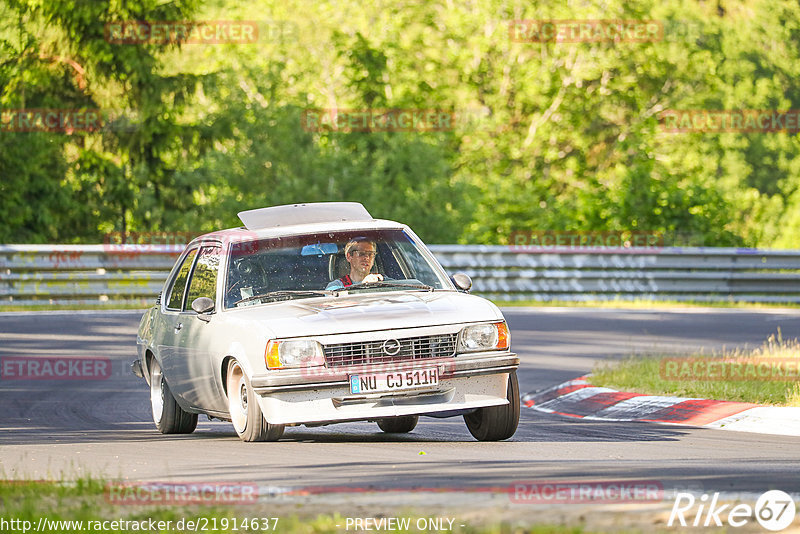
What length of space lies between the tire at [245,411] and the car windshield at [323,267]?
612 millimetres

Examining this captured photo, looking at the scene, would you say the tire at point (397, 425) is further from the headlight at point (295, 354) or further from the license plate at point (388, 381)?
the headlight at point (295, 354)

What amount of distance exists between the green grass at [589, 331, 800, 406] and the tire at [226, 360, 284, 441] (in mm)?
4459

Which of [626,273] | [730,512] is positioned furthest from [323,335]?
[626,273]

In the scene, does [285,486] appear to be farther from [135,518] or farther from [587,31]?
[587,31]

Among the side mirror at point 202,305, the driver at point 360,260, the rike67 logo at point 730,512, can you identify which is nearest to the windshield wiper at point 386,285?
the driver at point 360,260

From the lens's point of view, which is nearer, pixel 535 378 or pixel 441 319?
pixel 441 319

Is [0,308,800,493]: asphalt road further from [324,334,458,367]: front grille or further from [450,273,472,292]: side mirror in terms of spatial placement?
[450,273,472,292]: side mirror

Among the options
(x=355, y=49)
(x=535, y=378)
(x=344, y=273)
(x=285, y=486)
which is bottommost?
(x=535, y=378)

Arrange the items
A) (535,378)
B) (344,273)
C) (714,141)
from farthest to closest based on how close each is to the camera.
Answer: (714,141), (535,378), (344,273)

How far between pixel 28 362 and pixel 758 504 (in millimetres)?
11441

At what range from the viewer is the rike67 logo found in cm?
571

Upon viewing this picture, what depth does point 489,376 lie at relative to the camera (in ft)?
30.0

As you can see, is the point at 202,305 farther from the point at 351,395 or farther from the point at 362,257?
the point at 351,395

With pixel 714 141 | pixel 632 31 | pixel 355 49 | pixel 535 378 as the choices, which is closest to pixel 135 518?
pixel 535 378
